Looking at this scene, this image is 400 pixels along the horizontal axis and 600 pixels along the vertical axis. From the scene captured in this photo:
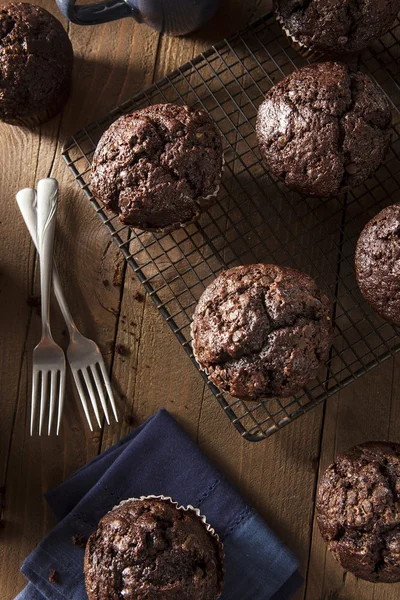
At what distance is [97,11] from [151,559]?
222 centimetres

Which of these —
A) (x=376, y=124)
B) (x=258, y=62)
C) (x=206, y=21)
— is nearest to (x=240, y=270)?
(x=376, y=124)

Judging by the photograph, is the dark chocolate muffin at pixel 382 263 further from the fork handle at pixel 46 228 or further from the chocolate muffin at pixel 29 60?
the chocolate muffin at pixel 29 60

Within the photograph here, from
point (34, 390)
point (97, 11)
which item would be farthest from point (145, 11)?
point (34, 390)

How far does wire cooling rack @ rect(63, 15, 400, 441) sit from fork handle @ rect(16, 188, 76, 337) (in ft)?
0.84

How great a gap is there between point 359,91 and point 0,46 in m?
1.54

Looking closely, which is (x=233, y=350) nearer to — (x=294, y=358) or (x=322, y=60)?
(x=294, y=358)

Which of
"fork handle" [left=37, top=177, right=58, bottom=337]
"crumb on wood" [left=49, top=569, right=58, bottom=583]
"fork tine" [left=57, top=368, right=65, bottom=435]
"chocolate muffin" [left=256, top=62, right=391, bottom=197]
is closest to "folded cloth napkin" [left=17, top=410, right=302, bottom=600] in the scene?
"crumb on wood" [left=49, top=569, right=58, bottom=583]

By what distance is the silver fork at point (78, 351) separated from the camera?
304cm

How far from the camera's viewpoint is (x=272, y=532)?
295 centimetres

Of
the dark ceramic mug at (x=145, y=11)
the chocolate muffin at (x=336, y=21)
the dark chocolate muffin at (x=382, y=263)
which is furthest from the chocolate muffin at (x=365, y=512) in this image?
the dark ceramic mug at (x=145, y=11)

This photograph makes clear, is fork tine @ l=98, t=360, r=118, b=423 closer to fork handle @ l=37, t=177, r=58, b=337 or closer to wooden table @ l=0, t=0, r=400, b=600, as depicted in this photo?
wooden table @ l=0, t=0, r=400, b=600

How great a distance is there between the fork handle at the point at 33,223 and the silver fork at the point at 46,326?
3 cm

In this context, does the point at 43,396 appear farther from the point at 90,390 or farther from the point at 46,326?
the point at 46,326

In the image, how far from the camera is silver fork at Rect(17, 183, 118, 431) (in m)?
3.04
